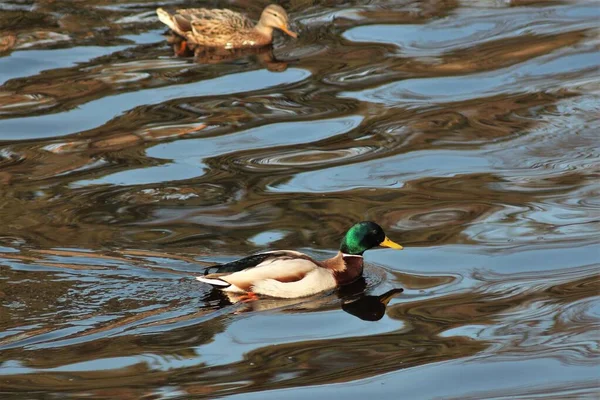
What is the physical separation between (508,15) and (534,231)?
7059 millimetres

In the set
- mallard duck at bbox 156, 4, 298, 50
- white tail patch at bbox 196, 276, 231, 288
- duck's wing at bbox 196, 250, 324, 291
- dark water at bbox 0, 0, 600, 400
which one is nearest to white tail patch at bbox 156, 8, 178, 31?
mallard duck at bbox 156, 4, 298, 50

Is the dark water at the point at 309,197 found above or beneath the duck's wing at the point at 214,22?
→ beneath

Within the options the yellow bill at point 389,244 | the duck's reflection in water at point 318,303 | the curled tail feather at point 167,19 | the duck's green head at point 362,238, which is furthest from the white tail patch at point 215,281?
the curled tail feather at point 167,19

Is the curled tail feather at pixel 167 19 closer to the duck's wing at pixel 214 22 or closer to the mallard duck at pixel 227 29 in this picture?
the mallard duck at pixel 227 29

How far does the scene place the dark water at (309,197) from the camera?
7.74 meters

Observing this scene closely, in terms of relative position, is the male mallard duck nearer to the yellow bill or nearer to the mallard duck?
the yellow bill

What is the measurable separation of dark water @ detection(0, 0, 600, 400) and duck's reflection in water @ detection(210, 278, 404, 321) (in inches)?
1.1

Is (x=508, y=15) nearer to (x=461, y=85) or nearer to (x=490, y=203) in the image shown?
(x=461, y=85)

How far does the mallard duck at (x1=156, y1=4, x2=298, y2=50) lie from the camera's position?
50.9 ft

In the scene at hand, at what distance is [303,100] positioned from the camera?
44.7 ft

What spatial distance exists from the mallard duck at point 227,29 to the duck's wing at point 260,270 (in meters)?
6.77

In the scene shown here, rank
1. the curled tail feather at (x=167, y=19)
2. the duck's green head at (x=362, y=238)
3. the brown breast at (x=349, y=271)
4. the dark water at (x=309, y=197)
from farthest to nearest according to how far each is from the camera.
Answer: the curled tail feather at (x=167, y=19) < the duck's green head at (x=362, y=238) < the brown breast at (x=349, y=271) < the dark water at (x=309, y=197)

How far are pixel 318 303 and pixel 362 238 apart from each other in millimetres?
697

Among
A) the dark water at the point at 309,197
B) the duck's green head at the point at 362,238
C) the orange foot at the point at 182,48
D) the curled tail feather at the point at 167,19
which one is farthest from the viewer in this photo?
the curled tail feather at the point at 167,19
